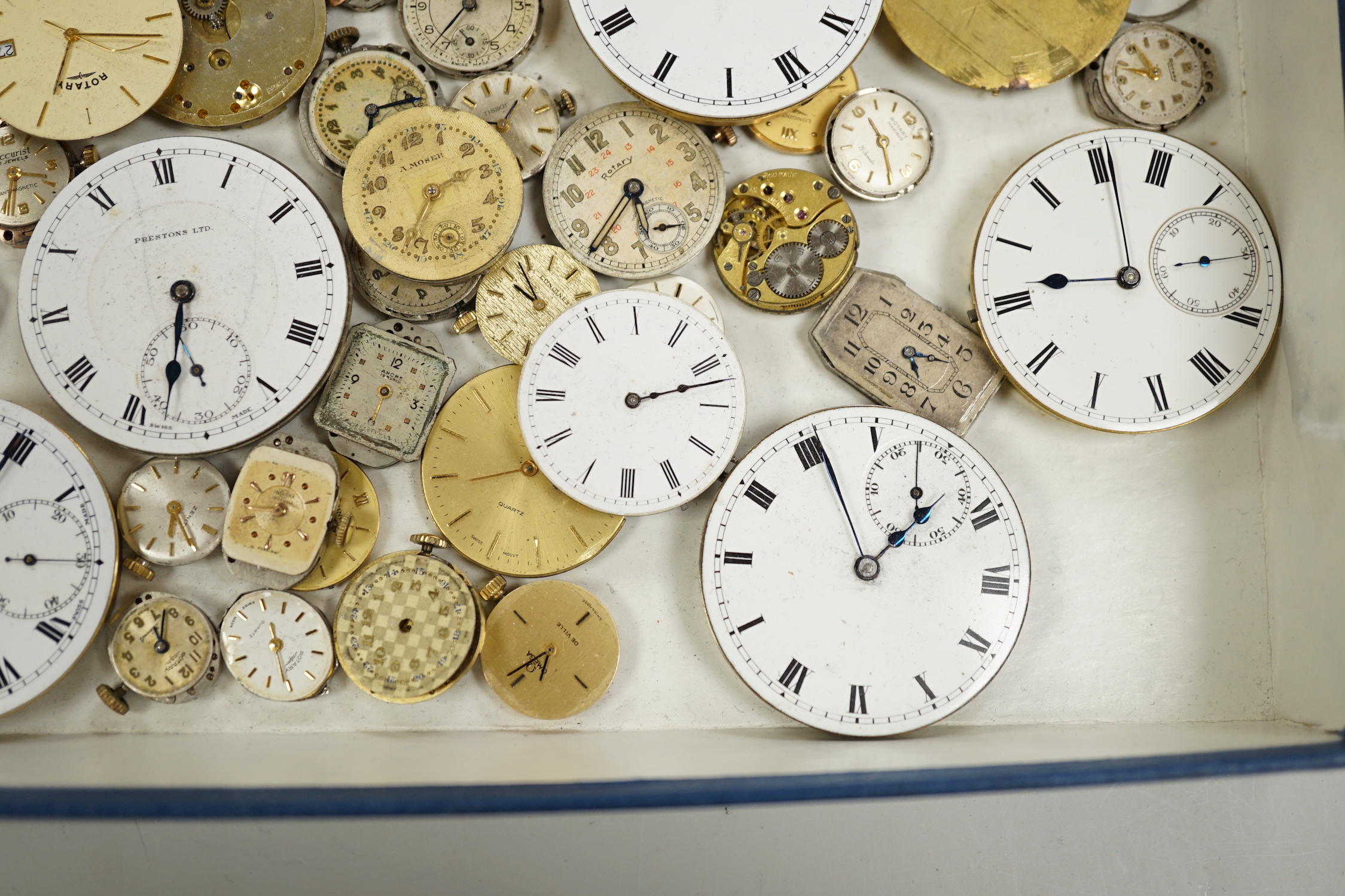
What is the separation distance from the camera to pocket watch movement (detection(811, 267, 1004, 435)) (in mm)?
2598

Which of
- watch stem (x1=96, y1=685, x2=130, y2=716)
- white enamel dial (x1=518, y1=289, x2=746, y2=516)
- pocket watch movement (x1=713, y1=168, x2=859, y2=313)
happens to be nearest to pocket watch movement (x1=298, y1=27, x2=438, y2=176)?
white enamel dial (x1=518, y1=289, x2=746, y2=516)

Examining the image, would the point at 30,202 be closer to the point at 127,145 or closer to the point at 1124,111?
the point at 127,145

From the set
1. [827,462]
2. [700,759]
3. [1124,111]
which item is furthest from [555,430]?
[1124,111]

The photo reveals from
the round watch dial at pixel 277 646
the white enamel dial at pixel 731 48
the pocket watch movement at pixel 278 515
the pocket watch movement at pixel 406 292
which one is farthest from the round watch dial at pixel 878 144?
the round watch dial at pixel 277 646

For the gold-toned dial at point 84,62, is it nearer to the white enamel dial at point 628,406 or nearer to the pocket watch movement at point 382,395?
the pocket watch movement at point 382,395

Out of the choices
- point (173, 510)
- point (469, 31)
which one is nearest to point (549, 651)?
point (173, 510)

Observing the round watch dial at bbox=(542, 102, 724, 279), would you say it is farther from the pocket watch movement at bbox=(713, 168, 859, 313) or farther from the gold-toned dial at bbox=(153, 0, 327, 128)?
the gold-toned dial at bbox=(153, 0, 327, 128)

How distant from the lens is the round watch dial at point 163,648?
8.13ft

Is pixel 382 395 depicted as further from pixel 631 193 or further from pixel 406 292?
pixel 631 193

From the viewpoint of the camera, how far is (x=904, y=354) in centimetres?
261

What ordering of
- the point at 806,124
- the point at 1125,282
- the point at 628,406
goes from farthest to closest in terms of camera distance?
the point at 806,124, the point at 1125,282, the point at 628,406

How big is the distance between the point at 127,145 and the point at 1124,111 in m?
2.81

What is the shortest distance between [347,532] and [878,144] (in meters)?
1.80

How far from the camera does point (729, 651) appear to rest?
244 centimetres
